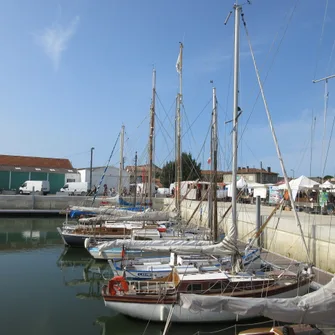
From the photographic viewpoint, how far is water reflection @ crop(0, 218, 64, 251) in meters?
29.0

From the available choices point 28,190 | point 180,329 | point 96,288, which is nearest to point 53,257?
point 96,288

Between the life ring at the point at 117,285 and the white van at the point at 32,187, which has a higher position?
the white van at the point at 32,187

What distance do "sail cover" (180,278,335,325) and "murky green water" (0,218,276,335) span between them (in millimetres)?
3229

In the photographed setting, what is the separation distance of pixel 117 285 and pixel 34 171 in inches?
2254

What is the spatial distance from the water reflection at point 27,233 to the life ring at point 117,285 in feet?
57.3

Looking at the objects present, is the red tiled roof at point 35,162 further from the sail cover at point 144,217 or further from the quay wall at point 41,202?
the sail cover at point 144,217

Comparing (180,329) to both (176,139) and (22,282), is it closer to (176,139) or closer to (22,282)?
(22,282)

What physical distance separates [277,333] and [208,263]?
8.03 metres

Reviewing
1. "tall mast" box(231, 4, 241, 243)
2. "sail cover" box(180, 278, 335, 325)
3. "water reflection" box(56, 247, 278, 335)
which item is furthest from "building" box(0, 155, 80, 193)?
"sail cover" box(180, 278, 335, 325)

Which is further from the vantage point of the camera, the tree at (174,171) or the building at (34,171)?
the tree at (174,171)

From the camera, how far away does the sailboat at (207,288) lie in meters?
11.8

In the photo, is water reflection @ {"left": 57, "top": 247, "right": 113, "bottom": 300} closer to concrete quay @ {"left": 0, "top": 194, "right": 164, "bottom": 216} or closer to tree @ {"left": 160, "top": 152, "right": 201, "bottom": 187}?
concrete quay @ {"left": 0, "top": 194, "right": 164, "bottom": 216}

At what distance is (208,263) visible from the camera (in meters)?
16.4

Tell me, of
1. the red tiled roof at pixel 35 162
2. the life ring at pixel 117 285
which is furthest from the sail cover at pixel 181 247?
the red tiled roof at pixel 35 162
